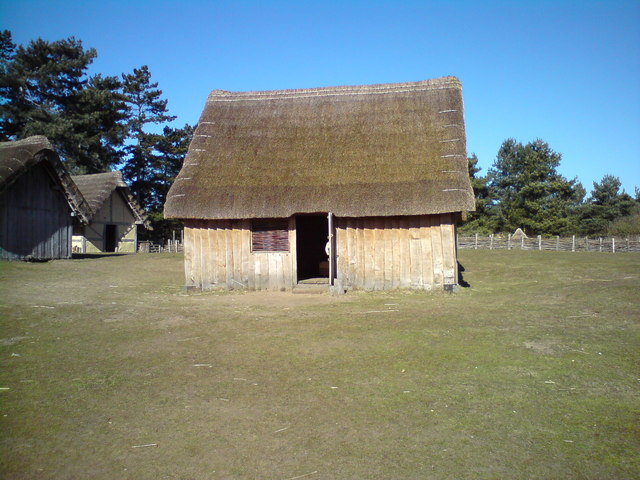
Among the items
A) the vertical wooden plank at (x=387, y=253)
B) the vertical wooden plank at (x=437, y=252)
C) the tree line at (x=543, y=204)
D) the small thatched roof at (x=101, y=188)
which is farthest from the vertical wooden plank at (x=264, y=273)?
the tree line at (x=543, y=204)

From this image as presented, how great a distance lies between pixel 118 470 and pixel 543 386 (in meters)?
4.89

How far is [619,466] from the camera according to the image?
14.1 feet

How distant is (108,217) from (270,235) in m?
24.2

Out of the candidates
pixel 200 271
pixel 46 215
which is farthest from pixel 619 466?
pixel 46 215

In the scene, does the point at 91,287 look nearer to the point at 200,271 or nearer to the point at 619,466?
the point at 200,271

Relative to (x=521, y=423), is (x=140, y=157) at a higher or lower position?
higher

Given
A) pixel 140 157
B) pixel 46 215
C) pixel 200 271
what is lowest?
pixel 200 271

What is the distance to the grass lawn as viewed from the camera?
4.44 meters

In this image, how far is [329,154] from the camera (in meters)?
16.3

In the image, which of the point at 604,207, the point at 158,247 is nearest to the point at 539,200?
the point at 604,207

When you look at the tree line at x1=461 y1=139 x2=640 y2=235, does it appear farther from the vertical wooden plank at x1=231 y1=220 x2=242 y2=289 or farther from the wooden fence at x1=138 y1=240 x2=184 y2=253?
the vertical wooden plank at x1=231 y1=220 x2=242 y2=289

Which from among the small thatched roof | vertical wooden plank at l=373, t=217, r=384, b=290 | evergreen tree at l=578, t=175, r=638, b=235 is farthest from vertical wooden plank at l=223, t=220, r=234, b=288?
evergreen tree at l=578, t=175, r=638, b=235

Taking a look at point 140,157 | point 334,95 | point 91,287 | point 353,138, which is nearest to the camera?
point 91,287

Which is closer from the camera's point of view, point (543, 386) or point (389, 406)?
point (389, 406)
